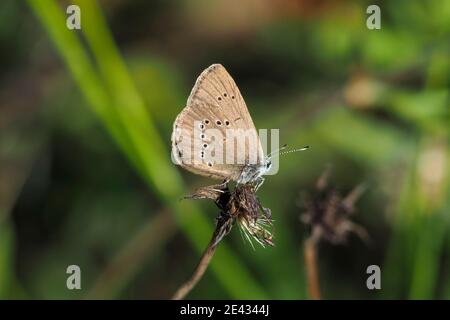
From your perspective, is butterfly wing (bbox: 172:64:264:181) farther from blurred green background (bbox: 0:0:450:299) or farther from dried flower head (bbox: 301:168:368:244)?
blurred green background (bbox: 0:0:450:299)

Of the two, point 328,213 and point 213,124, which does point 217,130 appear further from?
point 328,213

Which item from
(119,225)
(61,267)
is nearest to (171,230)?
(119,225)

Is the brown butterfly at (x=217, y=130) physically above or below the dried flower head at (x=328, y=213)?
above

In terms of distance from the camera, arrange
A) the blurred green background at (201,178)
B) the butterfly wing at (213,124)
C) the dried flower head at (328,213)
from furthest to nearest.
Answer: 1. the blurred green background at (201,178)
2. the dried flower head at (328,213)
3. the butterfly wing at (213,124)

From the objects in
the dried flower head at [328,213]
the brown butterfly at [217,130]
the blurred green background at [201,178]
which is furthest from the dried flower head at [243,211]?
the blurred green background at [201,178]

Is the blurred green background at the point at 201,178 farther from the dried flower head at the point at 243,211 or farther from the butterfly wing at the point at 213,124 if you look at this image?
the dried flower head at the point at 243,211
